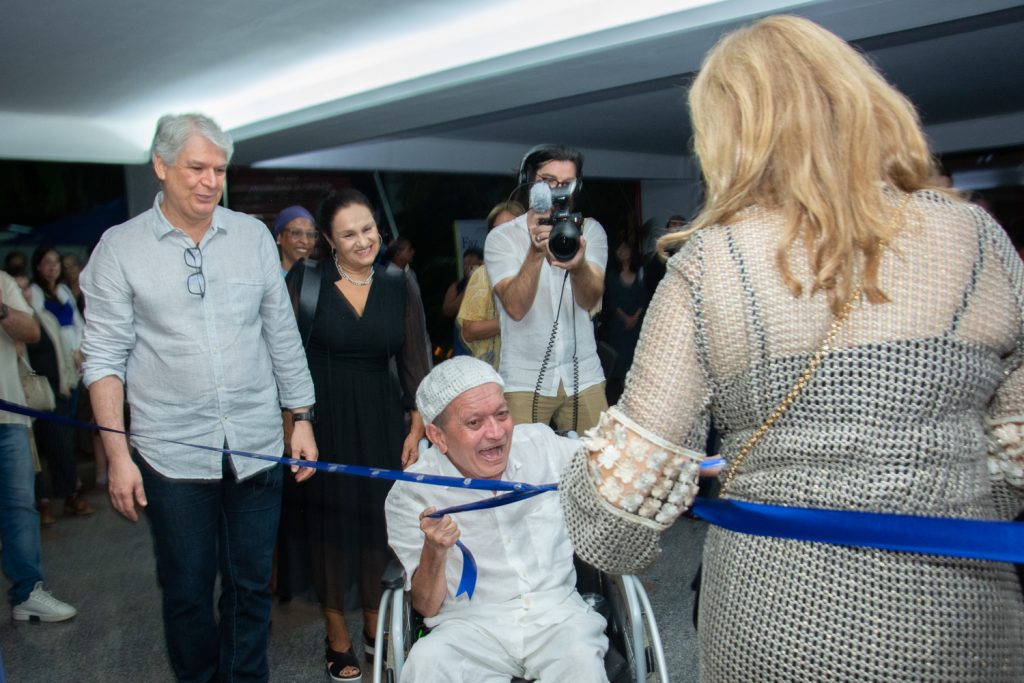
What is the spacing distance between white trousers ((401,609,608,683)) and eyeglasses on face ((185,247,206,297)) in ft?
3.39

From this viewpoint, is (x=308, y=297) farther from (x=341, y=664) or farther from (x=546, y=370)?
(x=341, y=664)

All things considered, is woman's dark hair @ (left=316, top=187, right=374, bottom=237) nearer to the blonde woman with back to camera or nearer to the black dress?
the black dress

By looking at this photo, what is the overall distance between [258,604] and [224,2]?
2412mm

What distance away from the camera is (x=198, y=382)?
7.95 ft

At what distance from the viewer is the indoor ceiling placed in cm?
353

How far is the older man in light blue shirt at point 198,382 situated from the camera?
7.64 feet

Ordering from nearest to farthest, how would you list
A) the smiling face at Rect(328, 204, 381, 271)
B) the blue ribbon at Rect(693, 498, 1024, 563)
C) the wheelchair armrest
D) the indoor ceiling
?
the blue ribbon at Rect(693, 498, 1024, 563), the wheelchair armrest, the smiling face at Rect(328, 204, 381, 271), the indoor ceiling

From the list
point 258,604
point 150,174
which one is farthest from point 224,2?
point 258,604

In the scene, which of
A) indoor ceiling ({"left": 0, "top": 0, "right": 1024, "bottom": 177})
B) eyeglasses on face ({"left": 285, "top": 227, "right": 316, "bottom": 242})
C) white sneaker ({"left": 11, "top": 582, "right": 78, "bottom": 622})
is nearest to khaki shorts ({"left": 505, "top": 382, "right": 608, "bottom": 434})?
indoor ceiling ({"left": 0, "top": 0, "right": 1024, "bottom": 177})

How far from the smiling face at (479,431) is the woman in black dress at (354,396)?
78 cm

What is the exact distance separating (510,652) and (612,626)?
268mm

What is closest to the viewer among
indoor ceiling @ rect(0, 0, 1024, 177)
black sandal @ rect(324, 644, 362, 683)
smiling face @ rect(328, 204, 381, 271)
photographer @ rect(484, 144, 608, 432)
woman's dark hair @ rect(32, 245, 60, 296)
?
photographer @ rect(484, 144, 608, 432)

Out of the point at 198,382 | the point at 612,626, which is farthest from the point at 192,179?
the point at 612,626

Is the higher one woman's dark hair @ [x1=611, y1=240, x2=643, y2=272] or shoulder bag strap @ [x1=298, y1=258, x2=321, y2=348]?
woman's dark hair @ [x1=611, y1=240, x2=643, y2=272]
